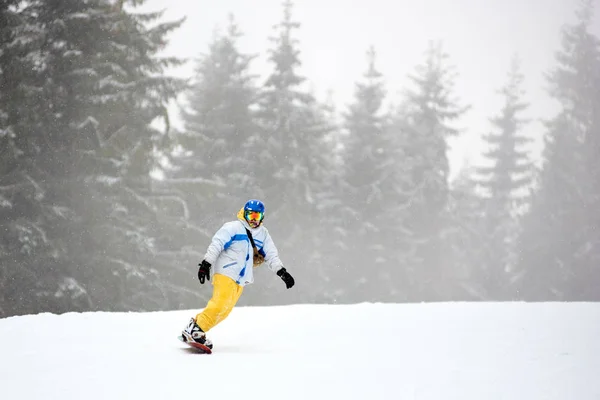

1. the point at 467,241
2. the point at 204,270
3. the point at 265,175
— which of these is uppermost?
the point at 467,241

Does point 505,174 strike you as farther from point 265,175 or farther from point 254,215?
point 254,215

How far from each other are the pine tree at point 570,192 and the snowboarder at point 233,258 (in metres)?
33.0

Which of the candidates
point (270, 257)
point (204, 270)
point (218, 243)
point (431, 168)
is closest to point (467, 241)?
point (431, 168)

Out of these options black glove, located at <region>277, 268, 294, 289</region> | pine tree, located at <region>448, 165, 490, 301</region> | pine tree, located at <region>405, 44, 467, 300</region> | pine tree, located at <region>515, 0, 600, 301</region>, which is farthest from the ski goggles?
pine tree, located at <region>515, 0, 600, 301</region>

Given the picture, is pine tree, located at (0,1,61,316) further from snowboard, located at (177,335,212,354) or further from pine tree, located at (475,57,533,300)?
pine tree, located at (475,57,533,300)

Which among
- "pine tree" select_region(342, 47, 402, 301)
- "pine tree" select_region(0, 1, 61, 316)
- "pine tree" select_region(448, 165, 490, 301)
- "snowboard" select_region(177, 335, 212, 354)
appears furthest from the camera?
"pine tree" select_region(448, 165, 490, 301)

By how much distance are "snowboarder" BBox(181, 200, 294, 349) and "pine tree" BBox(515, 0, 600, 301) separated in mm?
33013

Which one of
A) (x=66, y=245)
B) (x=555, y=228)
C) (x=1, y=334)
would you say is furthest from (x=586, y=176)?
(x=1, y=334)

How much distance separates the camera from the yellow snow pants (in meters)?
7.77

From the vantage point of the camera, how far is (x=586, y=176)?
39.1 meters

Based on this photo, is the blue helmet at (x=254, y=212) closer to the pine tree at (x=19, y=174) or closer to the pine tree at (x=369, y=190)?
the pine tree at (x=19, y=174)

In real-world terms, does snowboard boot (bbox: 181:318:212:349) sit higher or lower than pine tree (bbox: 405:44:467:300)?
lower

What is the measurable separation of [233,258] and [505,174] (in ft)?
123

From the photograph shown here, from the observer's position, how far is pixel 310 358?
7.07 meters
